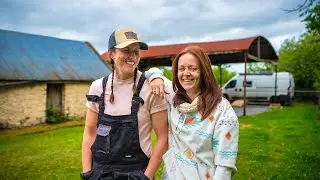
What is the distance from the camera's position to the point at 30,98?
15.7 metres

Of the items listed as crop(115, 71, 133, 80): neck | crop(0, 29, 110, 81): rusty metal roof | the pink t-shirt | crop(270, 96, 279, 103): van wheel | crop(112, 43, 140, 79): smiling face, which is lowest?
crop(270, 96, 279, 103): van wheel

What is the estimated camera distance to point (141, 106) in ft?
8.50

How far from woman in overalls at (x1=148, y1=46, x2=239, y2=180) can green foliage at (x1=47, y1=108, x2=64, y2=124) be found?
14828 mm

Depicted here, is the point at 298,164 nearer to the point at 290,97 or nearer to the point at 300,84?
the point at 290,97

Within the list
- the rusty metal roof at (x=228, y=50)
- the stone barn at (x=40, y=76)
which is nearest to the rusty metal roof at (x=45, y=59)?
the stone barn at (x=40, y=76)

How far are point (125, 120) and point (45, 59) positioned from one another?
16629mm

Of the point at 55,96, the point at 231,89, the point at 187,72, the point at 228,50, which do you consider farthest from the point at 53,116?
the point at 231,89

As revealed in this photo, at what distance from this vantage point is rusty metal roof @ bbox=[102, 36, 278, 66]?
1789 centimetres

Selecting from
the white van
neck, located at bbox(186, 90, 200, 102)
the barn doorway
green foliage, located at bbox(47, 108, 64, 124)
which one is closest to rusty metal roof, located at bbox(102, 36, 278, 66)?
the white van

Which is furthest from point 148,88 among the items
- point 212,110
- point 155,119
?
point 212,110

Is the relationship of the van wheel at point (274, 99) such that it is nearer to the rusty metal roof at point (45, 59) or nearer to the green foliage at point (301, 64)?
the green foliage at point (301, 64)

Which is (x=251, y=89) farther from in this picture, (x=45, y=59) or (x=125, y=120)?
(x=125, y=120)

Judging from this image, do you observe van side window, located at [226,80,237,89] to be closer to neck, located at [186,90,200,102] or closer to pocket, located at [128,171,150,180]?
neck, located at [186,90,200,102]

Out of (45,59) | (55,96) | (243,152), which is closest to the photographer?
(243,152)
